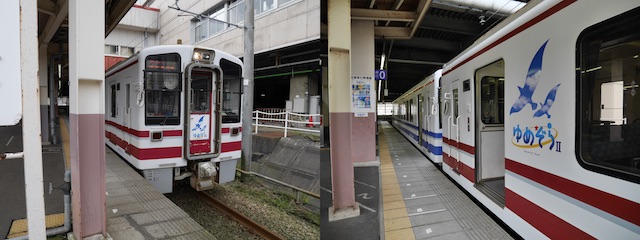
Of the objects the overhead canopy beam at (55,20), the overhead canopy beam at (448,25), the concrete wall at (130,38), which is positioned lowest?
the overhead canopy beam at (55,20)

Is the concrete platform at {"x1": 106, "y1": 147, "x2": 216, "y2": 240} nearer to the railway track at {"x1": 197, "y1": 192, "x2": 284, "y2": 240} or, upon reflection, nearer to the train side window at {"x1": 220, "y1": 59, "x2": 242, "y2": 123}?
the railway track at {"x1": 197, "y1": 192, "x2": 284, "y2": 240}

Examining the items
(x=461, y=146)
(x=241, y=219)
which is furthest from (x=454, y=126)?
(x=241, y=219)

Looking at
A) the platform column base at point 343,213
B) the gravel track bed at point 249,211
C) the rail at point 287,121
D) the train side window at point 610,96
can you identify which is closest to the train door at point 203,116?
the gravel track bed at point 249,211

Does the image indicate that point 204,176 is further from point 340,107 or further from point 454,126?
point 454,126

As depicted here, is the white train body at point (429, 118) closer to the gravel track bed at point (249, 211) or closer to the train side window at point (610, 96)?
the gravel track bed at point (249, 211)

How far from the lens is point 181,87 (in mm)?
4668

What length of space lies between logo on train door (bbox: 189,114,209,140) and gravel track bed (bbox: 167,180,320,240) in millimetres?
999

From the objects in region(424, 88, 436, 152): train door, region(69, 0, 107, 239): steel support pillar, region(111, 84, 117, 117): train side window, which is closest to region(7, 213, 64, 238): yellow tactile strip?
region(69, 0, 107, 239): steel support pillar

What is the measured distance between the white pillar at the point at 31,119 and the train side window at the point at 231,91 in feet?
10.3

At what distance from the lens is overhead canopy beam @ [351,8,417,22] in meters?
6.49

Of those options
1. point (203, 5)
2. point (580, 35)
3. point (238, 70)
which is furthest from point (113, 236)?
point (203, 5)

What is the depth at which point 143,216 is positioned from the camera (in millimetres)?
3527

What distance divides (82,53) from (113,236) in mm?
1577

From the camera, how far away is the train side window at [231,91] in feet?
16.5
